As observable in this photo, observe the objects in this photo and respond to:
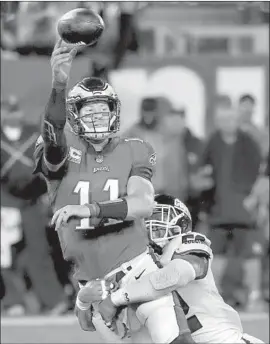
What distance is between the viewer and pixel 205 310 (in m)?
5.11

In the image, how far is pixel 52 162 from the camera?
16.2 feet

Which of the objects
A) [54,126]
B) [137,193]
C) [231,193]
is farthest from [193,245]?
[231,193]

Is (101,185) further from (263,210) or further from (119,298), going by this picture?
(263,210)

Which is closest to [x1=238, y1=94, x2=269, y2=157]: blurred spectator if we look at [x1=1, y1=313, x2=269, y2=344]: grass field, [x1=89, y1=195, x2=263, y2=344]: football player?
[x1=1, y1=313, x2=269, y2=344]: grass field

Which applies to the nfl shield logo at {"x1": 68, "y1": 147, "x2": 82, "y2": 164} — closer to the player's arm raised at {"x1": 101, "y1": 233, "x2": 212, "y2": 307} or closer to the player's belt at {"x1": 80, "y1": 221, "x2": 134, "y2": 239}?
the player's belt at {"x1": 80, "y1": 221, "x2": 134, "y2": 239}

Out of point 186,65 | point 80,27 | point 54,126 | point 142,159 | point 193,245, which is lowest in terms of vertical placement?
point 193,245

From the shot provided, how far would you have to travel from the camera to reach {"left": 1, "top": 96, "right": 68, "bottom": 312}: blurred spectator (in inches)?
363

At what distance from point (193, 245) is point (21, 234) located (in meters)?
4.49

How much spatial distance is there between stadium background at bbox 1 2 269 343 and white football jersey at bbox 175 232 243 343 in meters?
4.27

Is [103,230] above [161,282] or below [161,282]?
above

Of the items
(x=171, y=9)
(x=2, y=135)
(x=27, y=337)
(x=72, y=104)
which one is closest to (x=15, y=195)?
(x=2, y=135)

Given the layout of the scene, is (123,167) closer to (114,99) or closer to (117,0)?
(114,99)

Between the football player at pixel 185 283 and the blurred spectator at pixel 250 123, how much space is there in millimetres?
4217

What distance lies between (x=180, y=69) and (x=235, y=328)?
500 centimetres
